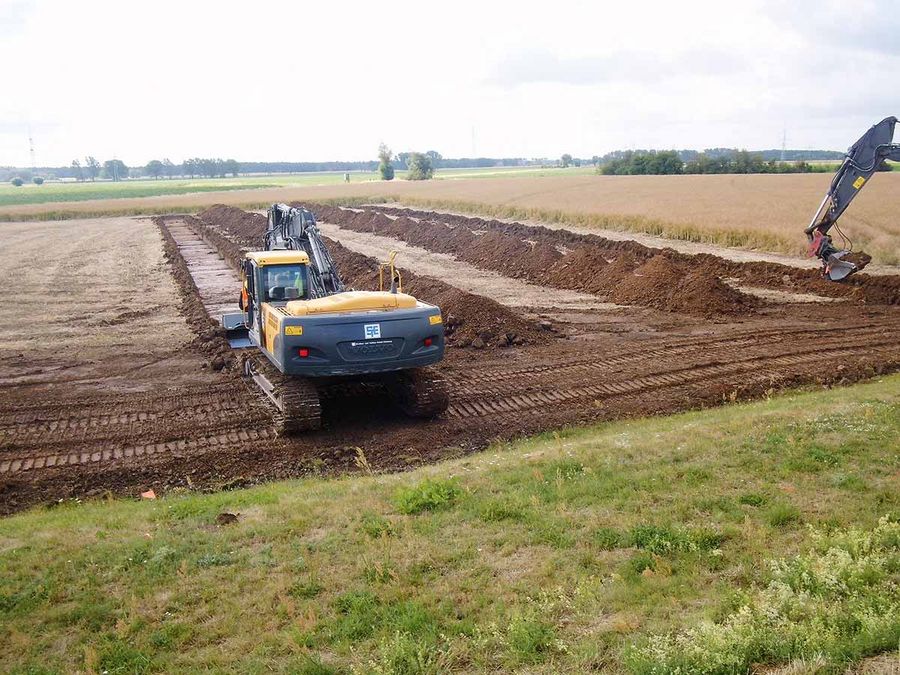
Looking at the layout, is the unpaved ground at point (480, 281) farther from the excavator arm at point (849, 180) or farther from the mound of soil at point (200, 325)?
the mound of soil at point (200, 325)

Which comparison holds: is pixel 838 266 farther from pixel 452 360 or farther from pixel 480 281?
pixel 480 281

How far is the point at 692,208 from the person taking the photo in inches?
1496

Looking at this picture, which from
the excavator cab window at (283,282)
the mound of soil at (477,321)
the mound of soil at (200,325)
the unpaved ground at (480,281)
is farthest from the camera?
the unpaved ground at (480,281)

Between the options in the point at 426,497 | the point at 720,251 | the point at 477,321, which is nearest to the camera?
the point at 426,497

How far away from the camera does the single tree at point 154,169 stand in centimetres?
18729

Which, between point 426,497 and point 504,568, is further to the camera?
point 426,497

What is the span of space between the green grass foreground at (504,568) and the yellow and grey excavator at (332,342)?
2131 mm

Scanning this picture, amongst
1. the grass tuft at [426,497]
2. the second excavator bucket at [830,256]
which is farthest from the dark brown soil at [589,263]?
the grass tuft at [426,497]

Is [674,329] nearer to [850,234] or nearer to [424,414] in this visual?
[424,414]

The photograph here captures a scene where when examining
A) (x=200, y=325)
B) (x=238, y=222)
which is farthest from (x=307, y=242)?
(x=238, y=222)

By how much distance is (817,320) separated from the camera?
18094 millimetres

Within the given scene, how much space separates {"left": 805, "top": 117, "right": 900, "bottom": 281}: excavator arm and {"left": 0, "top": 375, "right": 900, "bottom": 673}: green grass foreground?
716cm

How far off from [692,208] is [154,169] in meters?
174

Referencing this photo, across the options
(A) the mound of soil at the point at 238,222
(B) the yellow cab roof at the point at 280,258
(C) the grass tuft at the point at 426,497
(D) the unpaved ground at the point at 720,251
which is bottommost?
(C) the grass tuft at the point at 426,497
